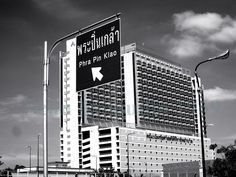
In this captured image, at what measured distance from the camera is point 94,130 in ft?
510

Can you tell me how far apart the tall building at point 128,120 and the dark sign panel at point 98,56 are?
A: 12538 cm

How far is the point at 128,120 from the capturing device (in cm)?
17512

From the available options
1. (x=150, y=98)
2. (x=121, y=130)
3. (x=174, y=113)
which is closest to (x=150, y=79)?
(x=150, y=98)

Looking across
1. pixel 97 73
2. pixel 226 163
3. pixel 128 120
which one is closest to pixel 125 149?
pixel 128 120

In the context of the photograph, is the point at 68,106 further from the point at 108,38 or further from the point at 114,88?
the point at 108,38

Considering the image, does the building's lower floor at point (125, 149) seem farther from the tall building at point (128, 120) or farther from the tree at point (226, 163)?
the tree at point (226, 163)

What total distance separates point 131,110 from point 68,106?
28.8 meters

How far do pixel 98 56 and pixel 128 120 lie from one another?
163m

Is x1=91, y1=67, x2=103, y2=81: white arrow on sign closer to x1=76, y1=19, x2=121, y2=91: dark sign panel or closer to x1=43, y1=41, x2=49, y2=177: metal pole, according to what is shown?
x1=76, y1=19, x2=121, y2=91: dark sign panel

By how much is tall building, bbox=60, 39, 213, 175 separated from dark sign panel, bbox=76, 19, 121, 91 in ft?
411

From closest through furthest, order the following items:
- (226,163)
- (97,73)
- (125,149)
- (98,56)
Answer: (98,56) → (97,73) → (226,163) → (125,149)

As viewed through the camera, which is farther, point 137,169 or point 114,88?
point 114,88

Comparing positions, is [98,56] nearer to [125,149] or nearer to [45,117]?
[45,117]

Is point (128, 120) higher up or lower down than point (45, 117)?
higher up
